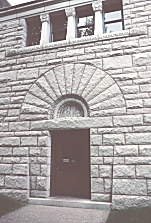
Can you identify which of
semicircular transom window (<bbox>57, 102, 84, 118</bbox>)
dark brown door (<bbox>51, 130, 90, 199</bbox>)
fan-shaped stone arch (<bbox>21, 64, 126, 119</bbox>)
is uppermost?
fan-shaped stone arch (<bbox>21, 64, 126, 119</bbox>)

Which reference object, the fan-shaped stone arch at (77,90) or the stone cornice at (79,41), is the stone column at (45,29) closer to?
the stone cornice at (79,41)

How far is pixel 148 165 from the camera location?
5.10 m

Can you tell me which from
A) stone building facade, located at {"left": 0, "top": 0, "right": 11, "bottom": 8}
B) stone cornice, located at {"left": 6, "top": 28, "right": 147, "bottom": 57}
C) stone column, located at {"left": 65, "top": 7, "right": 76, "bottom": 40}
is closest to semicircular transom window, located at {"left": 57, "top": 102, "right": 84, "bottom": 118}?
stone cornice, located at {"left": 6, "top": 28, "right": 147, "bottom": 57}

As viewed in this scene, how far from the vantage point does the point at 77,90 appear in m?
6.21

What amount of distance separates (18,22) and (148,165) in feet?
24.0

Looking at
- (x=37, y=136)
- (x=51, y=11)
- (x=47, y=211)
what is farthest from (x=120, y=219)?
(x=51, y=11)

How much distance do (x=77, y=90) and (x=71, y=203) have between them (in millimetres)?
3477

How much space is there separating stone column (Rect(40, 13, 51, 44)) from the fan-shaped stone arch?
142cm

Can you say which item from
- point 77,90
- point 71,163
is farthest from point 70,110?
point 71,163

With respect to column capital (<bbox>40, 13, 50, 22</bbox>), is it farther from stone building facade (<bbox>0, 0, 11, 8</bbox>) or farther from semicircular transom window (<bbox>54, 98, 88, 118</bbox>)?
stone building facade (<bbox>0, 0, 11, 8</bbox>)

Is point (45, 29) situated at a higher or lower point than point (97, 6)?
lower

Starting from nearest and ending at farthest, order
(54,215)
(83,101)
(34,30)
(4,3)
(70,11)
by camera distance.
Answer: (54,215) < (83,101) < (70,11) < (34,30) < (4,3)

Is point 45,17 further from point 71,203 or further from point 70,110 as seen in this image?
point 71,203

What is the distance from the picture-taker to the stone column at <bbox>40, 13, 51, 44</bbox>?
7.26 metres
